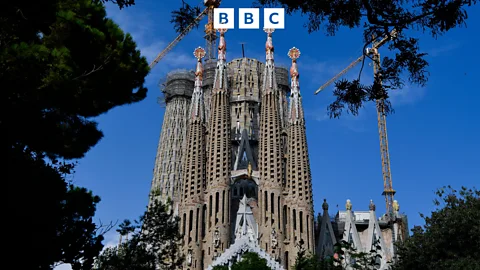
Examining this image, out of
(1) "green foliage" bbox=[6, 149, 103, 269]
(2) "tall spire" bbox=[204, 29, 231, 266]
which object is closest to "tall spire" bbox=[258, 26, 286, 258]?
(2) "tall spire" bbox=[204, 29, 231, 266]

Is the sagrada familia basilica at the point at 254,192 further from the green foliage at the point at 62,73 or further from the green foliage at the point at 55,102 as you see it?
the green foliage at the point at 62,73

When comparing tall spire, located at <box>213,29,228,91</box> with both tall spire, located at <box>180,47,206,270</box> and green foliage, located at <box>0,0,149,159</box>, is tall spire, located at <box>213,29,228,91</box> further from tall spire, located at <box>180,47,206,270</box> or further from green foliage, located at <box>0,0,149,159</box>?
green foliage, located at <box>0,0,149,159</box>

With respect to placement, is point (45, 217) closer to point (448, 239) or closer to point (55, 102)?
point (55, 102)

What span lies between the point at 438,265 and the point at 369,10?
13.4 m

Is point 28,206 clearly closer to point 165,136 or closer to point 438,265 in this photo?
point 438,265

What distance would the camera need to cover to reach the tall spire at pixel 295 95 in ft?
129

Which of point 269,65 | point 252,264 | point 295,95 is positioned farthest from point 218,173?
point 252,264

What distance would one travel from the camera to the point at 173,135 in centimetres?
4862

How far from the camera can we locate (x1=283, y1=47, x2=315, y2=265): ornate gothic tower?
3506 centimetres

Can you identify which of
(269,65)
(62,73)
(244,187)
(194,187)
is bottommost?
(62,73)

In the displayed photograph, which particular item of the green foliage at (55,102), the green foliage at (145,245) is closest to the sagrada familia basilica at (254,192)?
the green foliage at (145,245)

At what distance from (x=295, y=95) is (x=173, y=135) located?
1275 centimetres

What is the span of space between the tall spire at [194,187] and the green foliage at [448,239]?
1752cm

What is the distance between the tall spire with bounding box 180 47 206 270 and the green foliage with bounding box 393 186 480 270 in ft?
57.5
